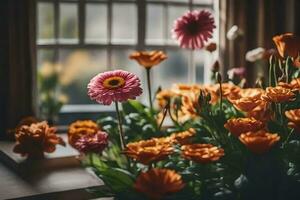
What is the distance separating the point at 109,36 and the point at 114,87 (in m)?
2.51

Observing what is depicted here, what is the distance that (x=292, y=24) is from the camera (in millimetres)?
3826

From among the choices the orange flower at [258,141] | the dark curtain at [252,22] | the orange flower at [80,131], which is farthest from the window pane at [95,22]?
the orange flower at [258,141]

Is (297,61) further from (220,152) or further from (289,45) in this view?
(220,152)

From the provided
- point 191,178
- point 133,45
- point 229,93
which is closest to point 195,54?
point 133,45

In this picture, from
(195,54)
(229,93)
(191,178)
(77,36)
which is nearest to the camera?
(191,178)

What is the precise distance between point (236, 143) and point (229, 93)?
0.25 meters

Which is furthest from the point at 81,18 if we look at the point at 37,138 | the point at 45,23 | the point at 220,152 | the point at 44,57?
the point at 220,152

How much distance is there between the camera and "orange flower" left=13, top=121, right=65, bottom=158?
7.06 ft

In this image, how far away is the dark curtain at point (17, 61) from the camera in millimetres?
3268

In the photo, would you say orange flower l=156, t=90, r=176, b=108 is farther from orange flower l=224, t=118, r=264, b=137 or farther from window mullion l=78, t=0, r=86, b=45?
window mullion l=78, t=0, r=86, b=45

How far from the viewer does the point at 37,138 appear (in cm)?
219

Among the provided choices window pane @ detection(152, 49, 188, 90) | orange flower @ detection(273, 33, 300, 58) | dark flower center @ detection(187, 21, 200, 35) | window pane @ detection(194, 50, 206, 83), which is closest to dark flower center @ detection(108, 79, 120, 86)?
orange flower @ detection(273, 33, 300, 58)

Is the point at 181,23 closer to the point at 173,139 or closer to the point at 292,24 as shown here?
the point at 173,139

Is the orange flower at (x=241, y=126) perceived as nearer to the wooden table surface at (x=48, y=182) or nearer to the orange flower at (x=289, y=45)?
the orange flower at (x=289, y=45)
